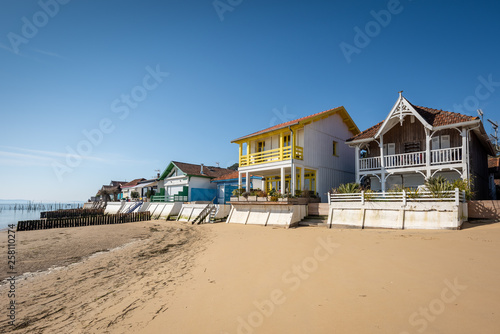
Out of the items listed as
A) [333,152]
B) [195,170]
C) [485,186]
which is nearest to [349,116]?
[333,152]

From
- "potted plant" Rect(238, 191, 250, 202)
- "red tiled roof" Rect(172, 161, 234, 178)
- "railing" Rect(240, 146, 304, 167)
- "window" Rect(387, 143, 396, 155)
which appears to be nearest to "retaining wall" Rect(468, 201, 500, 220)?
"window" Rect(387, 143, 396, 155)

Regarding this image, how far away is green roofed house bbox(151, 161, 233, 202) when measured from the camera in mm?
33594

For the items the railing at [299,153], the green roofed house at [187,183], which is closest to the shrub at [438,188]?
the railing at [299,153]

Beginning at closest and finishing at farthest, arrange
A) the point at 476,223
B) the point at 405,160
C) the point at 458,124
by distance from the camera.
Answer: the point at 476,223
the point at 458,124
the point at 405,160

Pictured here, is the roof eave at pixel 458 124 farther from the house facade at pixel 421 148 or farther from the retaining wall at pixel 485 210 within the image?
the retaining wall at pixel 485 210

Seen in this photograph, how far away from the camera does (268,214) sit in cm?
1720

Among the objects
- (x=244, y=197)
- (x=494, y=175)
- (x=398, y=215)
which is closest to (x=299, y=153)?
(x=244, y=197)

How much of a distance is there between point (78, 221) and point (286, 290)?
26017mm

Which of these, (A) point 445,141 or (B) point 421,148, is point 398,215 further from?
(A) point 445,141

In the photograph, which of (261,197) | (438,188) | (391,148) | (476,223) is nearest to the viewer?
(476,223)

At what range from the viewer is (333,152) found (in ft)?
75.6

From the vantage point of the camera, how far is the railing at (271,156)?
19609mm

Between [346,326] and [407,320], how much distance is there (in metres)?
0.92

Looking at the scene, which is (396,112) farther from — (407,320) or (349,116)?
(407,320)
